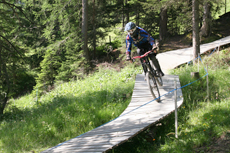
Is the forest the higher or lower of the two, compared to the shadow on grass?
higher

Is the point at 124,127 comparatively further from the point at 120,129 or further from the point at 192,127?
the point at 192,127

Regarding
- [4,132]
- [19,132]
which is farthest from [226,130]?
[4,132]

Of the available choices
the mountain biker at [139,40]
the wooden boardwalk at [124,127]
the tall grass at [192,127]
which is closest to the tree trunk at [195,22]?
the tall grass at [192,127]

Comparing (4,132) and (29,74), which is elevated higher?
(4,132)

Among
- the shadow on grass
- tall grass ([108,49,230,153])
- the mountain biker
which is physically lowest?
the shadow on grass

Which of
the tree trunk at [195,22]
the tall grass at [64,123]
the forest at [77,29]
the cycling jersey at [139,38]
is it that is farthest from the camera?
the forest at [77,29]

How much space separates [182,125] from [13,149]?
195 inches

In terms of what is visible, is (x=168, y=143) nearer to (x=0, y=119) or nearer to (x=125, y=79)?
(x=125, y=79)

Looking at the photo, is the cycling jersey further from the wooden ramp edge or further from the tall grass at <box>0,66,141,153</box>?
the tall grass at <box>0,66,141,153</box>

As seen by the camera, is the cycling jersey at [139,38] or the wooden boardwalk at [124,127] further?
the cycling jersey at [139,38]

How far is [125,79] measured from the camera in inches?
419

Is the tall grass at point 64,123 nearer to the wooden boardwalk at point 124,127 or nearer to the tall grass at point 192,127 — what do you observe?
the wooden boardwalk at point 124,127

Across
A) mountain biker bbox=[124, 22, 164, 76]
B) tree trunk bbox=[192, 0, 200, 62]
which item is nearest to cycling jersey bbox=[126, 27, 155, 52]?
mountain biker bbox=[124, 22, 164, 76]

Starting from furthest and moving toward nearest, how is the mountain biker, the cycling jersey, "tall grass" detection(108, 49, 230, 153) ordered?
the cycling jersey → the mountain biker → "tall grass" detection(108, 49, 230, 153)
